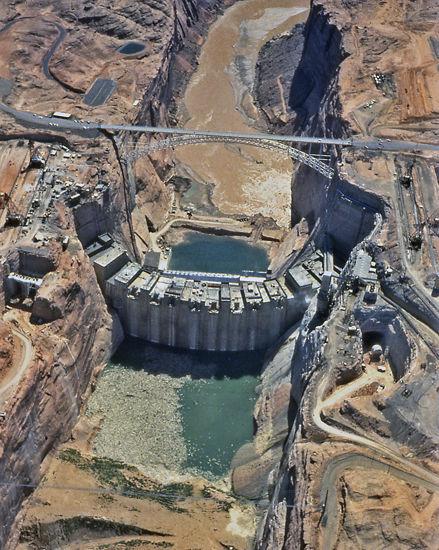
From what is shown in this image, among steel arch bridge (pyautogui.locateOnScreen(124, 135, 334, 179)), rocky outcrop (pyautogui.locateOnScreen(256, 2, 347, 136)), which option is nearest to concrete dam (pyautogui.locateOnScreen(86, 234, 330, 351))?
steel arch bridge (pyautogui.locateOnScreen(124, 135, 334, 179))

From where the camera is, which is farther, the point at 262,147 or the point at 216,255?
the point at 216,255

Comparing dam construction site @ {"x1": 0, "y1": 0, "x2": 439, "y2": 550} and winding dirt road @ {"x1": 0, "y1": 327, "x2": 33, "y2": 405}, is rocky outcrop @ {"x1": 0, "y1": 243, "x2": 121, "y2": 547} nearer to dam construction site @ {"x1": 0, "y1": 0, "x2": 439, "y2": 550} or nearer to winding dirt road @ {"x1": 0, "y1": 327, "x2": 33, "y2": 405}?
dam construction site @ {"x1": 0, "y1": 0, "x2": 439, "y2": 550}

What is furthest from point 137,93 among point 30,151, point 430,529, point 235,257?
point 430,529

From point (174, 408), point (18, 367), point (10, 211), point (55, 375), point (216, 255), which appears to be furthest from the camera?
point (216, 255)

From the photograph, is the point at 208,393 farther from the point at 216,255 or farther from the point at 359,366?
the point at 216,255

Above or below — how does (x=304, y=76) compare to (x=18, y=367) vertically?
above

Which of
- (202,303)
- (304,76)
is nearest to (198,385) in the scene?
(202,303)
